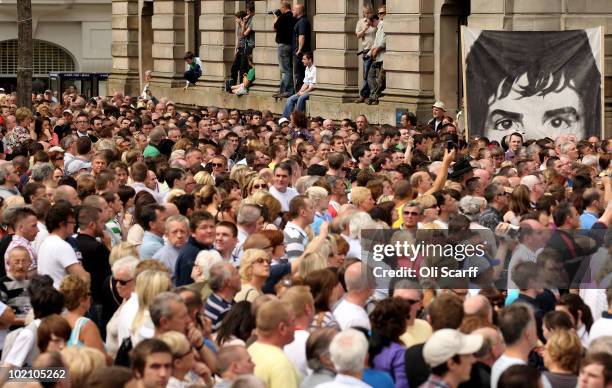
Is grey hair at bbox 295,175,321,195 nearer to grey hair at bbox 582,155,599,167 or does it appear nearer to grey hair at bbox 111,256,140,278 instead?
grey hair at bbox 582,155,599,167

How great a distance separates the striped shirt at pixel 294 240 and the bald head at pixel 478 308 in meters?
3.11

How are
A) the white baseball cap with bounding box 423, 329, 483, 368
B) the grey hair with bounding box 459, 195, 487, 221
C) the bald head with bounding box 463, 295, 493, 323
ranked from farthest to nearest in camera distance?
the grey hair with bounding box 459, 195, 487, 221 → the bald head with bounding box 463, 295, 493, 323 → the white baseball cap with bounding box 423, 329, 483, 368

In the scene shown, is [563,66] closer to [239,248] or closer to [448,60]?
[448,60]

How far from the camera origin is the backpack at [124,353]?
9820 mm

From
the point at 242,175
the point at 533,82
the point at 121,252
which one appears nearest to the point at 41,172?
the point at 242,175

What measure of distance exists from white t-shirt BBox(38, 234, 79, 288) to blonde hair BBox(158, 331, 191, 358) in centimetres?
325

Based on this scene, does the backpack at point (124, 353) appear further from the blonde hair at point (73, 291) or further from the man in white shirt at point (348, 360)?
the man in white shirt at point (348, 360)

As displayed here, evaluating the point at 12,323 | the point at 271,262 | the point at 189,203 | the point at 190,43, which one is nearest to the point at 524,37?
the point at 189,203

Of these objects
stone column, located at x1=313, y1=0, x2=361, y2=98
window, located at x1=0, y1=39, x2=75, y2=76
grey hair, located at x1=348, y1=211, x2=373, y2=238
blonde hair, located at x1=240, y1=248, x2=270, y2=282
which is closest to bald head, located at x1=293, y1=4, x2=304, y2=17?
stone column, located at x1=313, y1=0, x2=361, y2=98

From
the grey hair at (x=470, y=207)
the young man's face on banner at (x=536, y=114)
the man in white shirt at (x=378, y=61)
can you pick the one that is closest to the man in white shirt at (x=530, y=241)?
the grey hair at (x=470, y=207)

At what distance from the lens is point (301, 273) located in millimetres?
11133

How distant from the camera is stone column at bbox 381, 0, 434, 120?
29062 mm

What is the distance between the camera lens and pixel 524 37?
25.2 meters

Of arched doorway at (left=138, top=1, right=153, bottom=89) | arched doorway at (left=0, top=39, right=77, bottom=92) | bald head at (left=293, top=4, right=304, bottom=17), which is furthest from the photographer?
arched doorway at (left=0, top=39, right=77, bottom=92)
